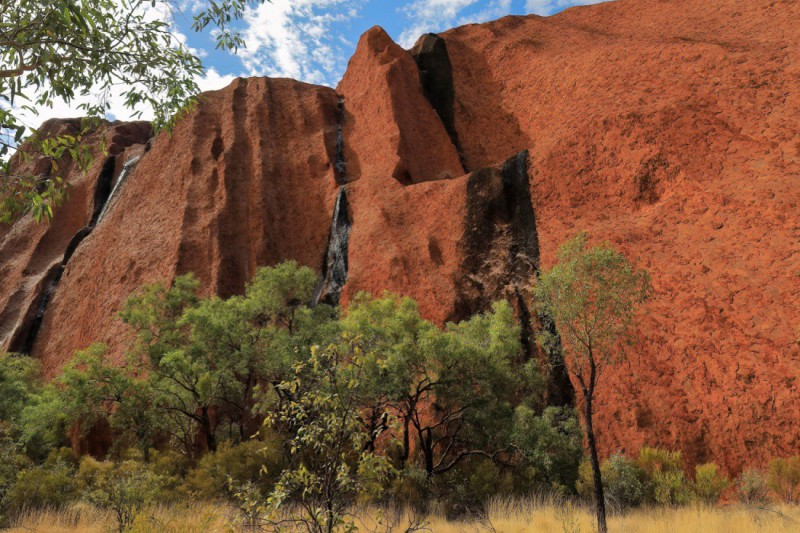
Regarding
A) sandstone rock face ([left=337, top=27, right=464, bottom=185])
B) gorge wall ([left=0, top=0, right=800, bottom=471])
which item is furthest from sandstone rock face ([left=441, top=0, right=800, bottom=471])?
sandstone rock face ([left=337, top=27, right=464, bottom=185])

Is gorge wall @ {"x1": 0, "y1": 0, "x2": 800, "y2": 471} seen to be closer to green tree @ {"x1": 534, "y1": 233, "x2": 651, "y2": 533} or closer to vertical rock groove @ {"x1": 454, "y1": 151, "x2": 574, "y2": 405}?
vertical rock groove @ {"x1": 454, "y1": 151, "x2": 574, "y2": 405}

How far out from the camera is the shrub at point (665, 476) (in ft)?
39.1

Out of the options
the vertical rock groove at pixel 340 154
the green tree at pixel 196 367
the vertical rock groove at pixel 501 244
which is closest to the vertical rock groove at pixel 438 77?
the vertical rock groove at pixel 340 154

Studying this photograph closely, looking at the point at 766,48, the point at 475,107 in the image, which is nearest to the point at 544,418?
the point at 766,48

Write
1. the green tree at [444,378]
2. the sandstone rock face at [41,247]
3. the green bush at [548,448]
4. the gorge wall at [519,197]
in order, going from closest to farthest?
the green bush at [548,448]
the green tree at [444,378]
the gorge wall at [519,197]
the sandstone rock face at [41,247]

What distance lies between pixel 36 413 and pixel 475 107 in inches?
1130

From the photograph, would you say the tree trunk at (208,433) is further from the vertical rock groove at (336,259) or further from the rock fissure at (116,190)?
the rock fissure at (116,190)

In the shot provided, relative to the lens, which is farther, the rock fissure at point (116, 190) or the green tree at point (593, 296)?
the rock fissure at point (116, 190)

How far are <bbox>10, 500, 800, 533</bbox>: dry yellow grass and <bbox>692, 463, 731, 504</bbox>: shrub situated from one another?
719 millimetres

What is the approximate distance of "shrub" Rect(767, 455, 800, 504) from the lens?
10648 mm

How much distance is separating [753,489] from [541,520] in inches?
208

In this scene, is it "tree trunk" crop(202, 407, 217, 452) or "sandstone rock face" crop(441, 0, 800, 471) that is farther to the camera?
"tree trunk" crop(202, 407, 217, 452)

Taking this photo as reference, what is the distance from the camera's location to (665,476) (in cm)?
1227

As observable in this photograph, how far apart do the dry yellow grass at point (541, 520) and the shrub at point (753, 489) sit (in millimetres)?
630
